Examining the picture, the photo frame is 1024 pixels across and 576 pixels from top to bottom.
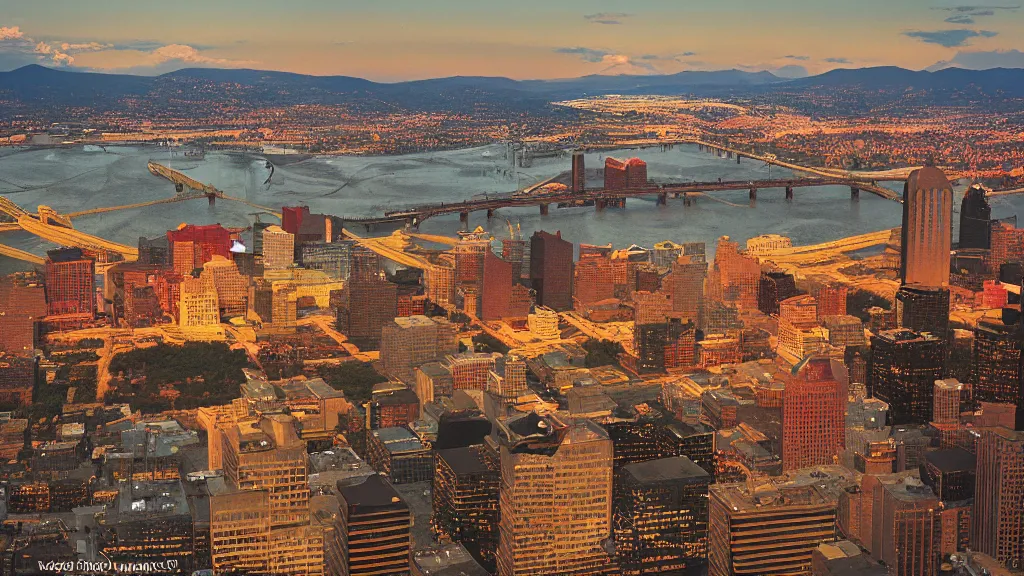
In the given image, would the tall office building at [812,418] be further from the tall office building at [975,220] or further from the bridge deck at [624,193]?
the bridge deck at [624,193]

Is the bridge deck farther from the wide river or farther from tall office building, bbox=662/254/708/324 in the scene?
tall office building, bbox=662/254/708/324

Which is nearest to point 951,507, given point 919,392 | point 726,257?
point 919,392

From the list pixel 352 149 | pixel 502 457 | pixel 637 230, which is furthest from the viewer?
pixel 352 149

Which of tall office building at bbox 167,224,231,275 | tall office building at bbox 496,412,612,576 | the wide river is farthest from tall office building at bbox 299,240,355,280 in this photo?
tall office building at bbox 496,412,612,576

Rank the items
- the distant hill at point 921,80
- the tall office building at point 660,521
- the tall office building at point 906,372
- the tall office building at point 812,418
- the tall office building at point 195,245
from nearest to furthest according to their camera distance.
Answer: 1. the tall office building at point 660,521
2. the tall office building at point 812,418
3. the tall office building at point 906,372
4. the tall office building at point 195,245
5. the distant hill at point 921,80

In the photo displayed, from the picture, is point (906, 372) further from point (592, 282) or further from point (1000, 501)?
point (592, 282)

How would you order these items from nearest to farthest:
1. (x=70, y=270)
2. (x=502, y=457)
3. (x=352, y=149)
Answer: (x=502, y=457) → (x=70, y=270) → (x=352, y=149)

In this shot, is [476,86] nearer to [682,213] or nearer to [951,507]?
[682,213]

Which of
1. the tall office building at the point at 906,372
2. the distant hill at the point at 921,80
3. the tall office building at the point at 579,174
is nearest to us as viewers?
the tall office building at the point at 906,372

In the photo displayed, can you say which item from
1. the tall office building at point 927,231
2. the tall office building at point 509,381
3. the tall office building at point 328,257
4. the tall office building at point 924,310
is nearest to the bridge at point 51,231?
the tall office building at point 328,257
